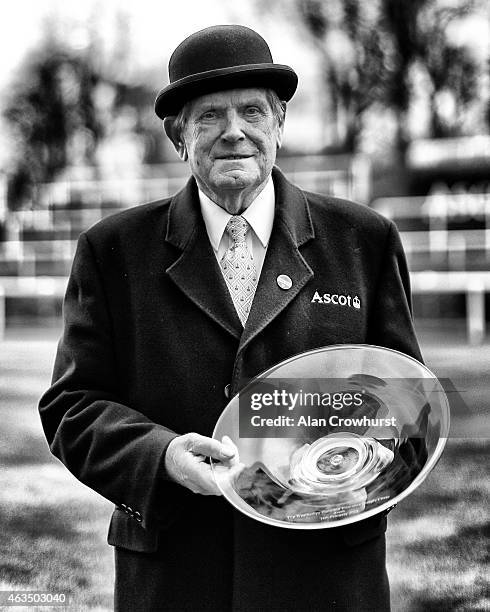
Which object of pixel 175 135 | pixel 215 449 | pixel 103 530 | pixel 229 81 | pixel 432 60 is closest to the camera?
pixel 215 449

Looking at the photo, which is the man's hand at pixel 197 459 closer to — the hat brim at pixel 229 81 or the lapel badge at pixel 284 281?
the lapel badge at pixel 284 281

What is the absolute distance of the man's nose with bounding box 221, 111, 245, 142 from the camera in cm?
99

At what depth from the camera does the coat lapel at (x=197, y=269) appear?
102 cm

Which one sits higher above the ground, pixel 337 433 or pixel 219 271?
pixel 219 271

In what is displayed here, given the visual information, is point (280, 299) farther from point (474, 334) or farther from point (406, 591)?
point (474, 334)

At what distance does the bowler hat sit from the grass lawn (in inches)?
26.8

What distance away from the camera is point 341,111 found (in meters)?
3.43

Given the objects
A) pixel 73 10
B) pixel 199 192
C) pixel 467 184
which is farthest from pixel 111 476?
pixel 467 184

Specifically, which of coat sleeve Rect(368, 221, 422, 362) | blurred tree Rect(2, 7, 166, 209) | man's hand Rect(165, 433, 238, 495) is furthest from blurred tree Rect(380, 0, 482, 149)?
man's hand Rect(165, 433, 238, 495)

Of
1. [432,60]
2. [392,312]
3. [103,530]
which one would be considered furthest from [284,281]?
[432,60]

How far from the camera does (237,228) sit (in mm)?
1062

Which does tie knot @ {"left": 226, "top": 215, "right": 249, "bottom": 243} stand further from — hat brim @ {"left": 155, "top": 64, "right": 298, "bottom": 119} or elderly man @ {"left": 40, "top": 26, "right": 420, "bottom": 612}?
hat brim @ {"left": 155, "top": 64, "right": 298, "bottom": 119}

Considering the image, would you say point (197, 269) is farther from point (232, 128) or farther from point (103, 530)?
point (103, 530)

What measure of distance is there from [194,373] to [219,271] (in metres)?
0.13
